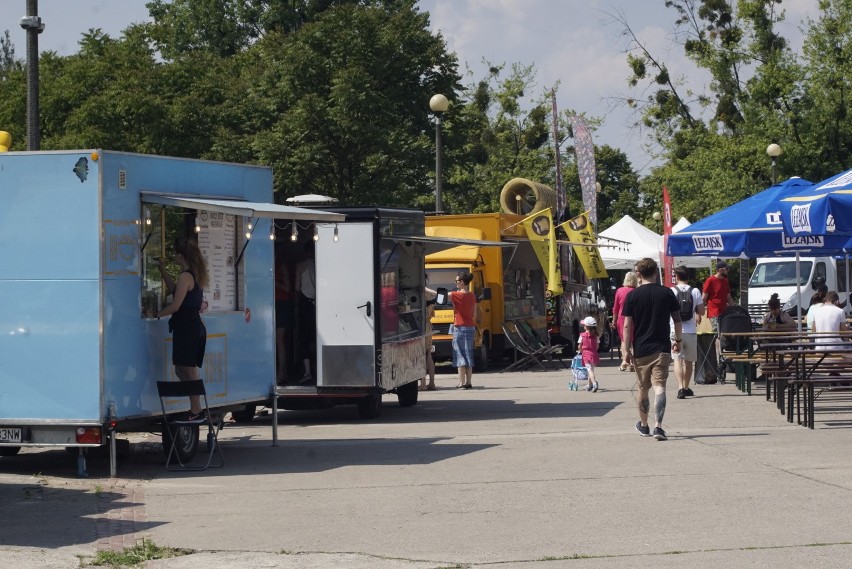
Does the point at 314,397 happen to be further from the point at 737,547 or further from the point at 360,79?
the point at 360,79

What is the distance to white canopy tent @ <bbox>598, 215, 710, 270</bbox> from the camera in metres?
37.0

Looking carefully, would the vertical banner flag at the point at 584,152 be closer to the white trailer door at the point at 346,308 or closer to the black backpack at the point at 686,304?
the black backpack at the point at 686,304

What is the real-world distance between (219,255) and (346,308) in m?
3.30

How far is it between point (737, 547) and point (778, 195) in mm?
12291

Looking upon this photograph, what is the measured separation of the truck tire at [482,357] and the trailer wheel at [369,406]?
32.0 ft

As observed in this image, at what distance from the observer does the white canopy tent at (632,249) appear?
121ft

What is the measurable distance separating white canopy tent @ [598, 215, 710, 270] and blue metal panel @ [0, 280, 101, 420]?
2491 cm

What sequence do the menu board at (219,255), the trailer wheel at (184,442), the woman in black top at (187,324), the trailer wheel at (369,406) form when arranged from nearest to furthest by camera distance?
the woman in black top at (187,324) < the trailer wheel at (184,442) < the menu board at (219,255) < the trailer wheel at (369,406)

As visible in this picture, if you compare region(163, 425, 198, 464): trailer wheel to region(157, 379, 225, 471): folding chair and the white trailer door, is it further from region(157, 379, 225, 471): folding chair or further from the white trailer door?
the white trailer door

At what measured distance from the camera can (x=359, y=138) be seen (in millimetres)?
42094

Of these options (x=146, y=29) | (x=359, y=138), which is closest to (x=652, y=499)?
(x=359, y=138)

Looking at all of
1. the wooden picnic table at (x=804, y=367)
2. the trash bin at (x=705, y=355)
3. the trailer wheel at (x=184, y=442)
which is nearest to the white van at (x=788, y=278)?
the trash bin at (x=705, y=355)

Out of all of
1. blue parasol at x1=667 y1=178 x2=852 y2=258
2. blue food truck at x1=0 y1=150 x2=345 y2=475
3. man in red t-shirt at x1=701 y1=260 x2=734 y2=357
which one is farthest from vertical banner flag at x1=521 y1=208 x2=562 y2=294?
blue food truck at x1=0 y1=150 x2=345 y2=475

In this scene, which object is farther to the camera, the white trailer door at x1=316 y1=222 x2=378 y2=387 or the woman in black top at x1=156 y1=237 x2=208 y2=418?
the white trailer door at x1=316 y1=222 x2=378 y2=387
